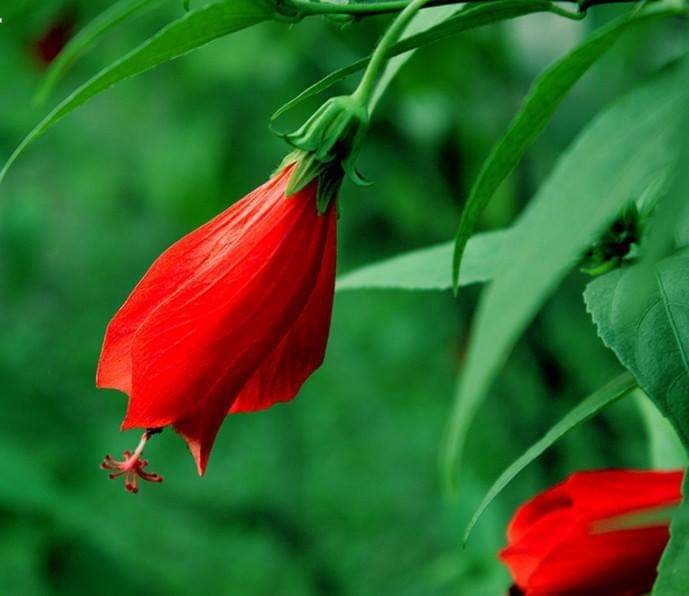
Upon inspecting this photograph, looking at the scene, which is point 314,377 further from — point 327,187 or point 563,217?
point 563,217

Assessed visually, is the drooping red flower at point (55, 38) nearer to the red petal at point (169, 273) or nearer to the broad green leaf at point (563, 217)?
the red petal at point (169, 273)

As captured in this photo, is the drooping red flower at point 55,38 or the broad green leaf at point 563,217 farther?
the drooping red flower at point 55,38

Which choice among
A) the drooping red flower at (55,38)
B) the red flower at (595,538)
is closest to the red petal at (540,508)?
the red flower at (595,538)

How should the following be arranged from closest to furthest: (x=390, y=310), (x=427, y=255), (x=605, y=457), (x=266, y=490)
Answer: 1. (x=427, y=255)
2. (x=605, y=457)
3. (x=390, y=310)
4. (x=266, y=490)

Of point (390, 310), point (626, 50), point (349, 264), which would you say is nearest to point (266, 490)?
point (390, 310)

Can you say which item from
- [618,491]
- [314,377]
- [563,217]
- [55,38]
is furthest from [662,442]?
[314,377]

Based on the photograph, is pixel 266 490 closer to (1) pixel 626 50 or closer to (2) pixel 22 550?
(2) pixel 22 550
